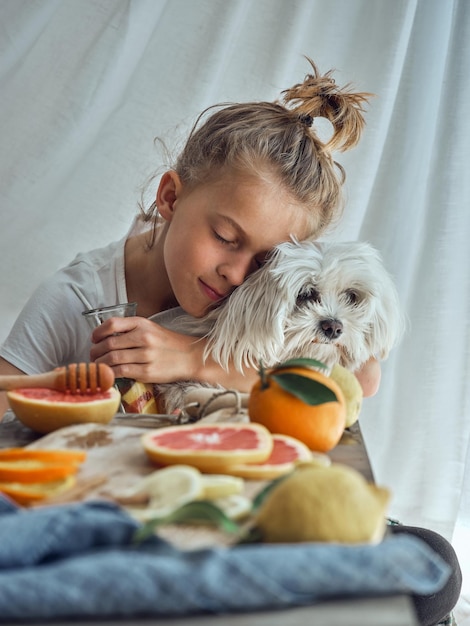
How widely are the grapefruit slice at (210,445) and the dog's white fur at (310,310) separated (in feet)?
1.95

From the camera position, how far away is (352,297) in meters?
1.43

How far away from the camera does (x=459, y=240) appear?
213cm

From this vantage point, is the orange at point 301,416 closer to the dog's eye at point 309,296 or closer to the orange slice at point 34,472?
the orange slice at point 34,472

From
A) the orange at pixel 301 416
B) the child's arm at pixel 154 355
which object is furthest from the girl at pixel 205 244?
the orange at pixel 301 416

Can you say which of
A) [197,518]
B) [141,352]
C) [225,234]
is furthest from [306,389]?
[225,234]

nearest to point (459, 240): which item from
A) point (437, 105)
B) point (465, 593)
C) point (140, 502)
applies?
point (437, 105)

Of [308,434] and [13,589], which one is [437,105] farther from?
[13,589]

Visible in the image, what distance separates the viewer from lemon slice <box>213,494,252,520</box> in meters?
0.60

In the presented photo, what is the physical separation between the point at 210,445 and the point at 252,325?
651 mm

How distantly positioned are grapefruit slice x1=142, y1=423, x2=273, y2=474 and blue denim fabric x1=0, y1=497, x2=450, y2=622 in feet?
0.46

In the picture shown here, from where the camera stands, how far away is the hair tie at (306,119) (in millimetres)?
1579

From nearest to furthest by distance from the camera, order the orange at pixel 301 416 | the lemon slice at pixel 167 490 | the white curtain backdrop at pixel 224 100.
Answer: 1. the lemon slice at pixel 167 490
2. the orange at pixel 301 416
3. the white curtain backdrop at pixel 224 100

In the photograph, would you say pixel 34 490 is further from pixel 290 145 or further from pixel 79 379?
pixel 290 145

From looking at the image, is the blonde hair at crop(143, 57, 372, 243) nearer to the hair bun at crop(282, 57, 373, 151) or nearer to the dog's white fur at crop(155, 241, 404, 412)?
the hair bun at crop(282, 57, 373, 151)
